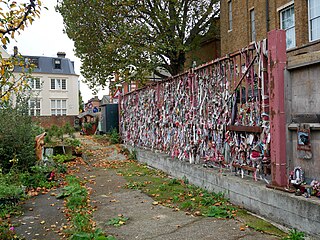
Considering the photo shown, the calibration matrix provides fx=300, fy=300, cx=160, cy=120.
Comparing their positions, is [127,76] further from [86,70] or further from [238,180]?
[238,180]

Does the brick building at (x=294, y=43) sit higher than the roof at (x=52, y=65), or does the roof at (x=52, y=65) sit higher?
the roof at (x=52, y=65)

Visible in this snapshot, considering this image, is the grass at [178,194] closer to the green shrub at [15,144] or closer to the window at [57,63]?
the green shrub at [15,144]

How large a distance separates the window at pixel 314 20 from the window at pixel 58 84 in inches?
1355

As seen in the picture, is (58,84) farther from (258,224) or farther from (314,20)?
(258,224)

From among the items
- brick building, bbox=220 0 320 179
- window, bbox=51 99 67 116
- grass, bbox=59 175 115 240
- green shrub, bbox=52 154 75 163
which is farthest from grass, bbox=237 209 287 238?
window, bbox=51 99 67 116

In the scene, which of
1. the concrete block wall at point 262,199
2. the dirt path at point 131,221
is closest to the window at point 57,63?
the dirt path at point 131,221

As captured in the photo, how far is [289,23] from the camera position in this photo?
50.5 feet

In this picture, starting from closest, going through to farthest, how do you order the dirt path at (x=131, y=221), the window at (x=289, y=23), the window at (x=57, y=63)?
the dirt path at (x=131, y=221) → the window at (x=289, y=23) → the window at (x=57, y=63)

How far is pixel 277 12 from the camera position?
627 inches

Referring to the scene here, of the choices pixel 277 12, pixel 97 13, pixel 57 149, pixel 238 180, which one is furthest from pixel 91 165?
pixel 277 12

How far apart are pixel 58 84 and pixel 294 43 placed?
3383cm

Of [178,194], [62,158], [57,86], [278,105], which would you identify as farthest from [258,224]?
[57,86]

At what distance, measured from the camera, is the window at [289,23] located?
49.4ft

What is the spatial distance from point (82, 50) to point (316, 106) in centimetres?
1599
